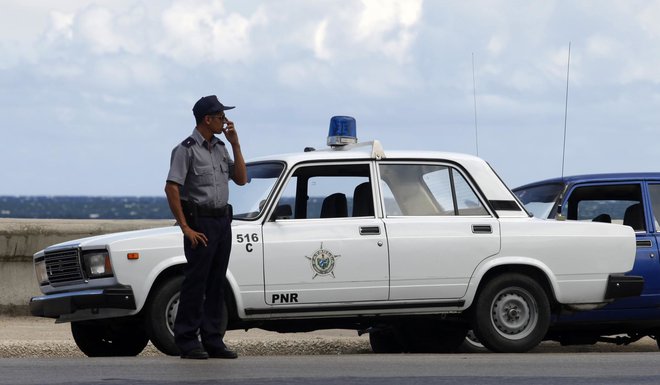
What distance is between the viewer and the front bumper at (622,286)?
452 inches

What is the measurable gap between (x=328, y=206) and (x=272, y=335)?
3997 millimetres

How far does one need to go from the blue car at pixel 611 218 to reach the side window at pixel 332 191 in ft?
6.71

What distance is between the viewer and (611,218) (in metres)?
13.8

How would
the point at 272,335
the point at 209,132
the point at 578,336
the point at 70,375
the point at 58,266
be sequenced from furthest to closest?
1. the point at 272,335
2. the point at 578,336
3. the point at 58,266
4. the point at 209,132
5. the point at 70,375

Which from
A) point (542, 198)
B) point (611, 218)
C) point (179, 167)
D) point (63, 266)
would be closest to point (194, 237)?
point (179, 167)

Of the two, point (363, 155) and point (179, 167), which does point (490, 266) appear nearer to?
point (363, 155)

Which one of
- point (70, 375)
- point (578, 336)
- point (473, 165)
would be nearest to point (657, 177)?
point (578, 336)

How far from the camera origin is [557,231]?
1130 cm

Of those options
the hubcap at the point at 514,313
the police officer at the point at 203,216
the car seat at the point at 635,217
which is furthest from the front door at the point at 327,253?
the car seat at the point at 635,217

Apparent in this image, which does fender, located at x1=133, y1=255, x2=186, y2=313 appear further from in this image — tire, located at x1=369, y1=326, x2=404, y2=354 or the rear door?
tire, located at x1=369, y1=326, x2=404, y2=354

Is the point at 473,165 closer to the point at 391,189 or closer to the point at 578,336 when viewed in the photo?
the point at 391,189

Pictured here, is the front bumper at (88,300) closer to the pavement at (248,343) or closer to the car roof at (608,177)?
the pavement at (248,343)

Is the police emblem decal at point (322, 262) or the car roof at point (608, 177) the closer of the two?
the police emblem decal at point (322, 262)

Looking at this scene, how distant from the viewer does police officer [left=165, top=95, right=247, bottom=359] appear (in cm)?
985
